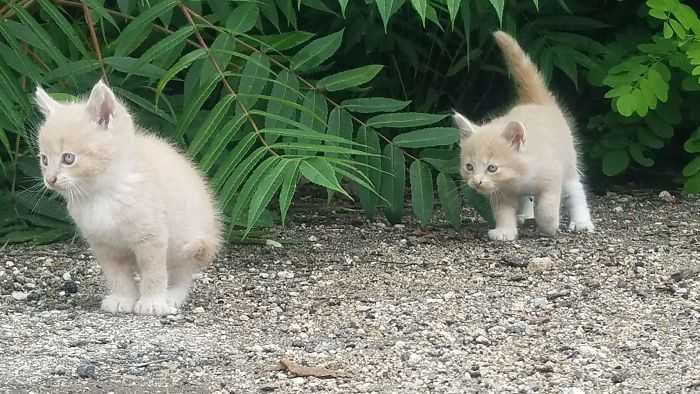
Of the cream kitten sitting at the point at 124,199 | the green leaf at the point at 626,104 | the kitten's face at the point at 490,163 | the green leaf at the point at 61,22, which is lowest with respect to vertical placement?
the cream kitten sitting at the point at 124,199

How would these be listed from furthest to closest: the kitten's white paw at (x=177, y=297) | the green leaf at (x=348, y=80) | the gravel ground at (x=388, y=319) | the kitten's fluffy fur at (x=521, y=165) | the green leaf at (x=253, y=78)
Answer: the kitten's fluffy fur at (x=521, y=165)
the green leaf at (x=348, y=80)
the green leaf at (x=253, y=78)
the kitten's white paw at (x=177, y=297)
the gravel ground at (x=388, y=319)

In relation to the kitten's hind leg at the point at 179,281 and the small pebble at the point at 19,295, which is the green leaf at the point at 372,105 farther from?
the small pebble at the point at 19,295

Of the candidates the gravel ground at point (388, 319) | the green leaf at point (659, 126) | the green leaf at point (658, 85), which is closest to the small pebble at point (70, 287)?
the gravel ground at point (388, 319)

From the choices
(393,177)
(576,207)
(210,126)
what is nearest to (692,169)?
(576,207)

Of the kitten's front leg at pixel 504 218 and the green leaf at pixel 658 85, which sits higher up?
the green leaf at pixel 658 85

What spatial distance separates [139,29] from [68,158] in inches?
52.2

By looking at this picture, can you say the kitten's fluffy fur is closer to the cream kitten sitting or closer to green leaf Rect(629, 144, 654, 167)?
green leaf Rect(629, 144, 654, 167)

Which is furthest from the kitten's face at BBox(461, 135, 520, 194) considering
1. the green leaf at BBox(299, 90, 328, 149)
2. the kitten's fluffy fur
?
the green leaf at BBox(299, 90, 328, 149)

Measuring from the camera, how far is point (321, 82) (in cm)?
669

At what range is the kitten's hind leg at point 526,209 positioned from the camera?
7.76 m

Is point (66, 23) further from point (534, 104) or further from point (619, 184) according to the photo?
point (619, 184)

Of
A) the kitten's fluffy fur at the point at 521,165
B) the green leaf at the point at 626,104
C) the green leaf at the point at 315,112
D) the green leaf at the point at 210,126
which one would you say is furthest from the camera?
the green leaf at the point at 626,104

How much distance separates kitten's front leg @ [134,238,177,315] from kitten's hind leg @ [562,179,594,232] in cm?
292

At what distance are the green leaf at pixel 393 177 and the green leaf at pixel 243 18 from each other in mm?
1048
